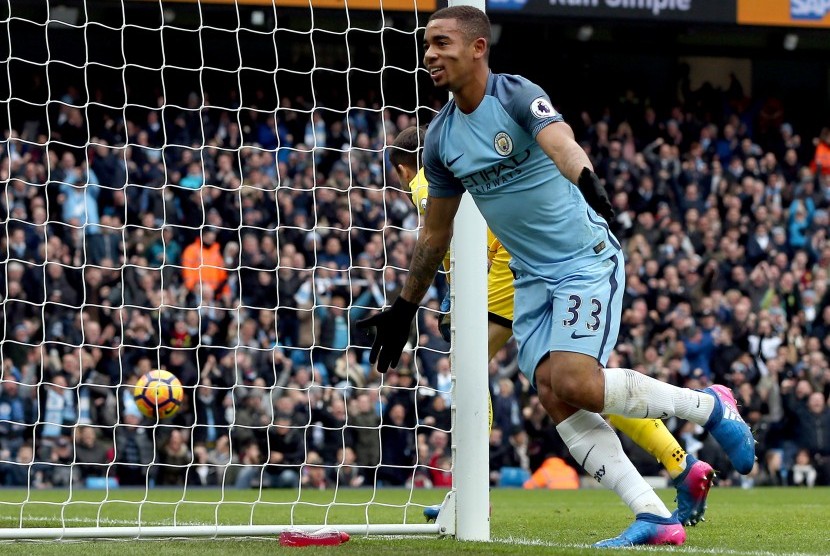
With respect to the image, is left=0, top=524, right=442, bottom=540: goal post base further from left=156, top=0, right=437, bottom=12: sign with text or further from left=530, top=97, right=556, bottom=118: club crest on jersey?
left=156, top=0, right=437, bottom=12: sign with text

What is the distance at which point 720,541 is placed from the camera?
20.5 ft

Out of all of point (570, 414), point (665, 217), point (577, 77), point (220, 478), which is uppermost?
point (577, 77)

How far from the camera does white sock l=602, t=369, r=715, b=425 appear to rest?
5598 millimetres

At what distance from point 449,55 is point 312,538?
→ 2183 mm

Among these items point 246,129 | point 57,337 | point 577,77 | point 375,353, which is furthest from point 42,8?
point 375,353

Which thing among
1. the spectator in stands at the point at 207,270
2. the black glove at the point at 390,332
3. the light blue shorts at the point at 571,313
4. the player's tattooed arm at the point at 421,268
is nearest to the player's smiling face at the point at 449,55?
the player's tattooed arm at the point at 421,268

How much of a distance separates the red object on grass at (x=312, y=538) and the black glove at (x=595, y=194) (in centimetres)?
199

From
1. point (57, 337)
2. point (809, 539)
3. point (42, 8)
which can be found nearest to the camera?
point (809, 539)

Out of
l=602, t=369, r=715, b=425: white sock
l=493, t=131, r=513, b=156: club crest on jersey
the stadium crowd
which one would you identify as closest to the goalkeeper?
l=602, t=369, r=715, b=425: white sock

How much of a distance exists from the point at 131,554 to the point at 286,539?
756 millimetres

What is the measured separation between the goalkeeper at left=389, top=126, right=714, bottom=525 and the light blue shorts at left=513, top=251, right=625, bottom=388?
1110 millimetres

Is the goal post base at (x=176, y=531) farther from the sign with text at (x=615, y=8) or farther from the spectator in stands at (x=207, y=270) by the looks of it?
the sign with text at (x=615, y=8)

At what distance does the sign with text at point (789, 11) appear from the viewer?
19.5 metres

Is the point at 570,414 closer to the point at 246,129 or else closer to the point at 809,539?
the point at 809,539
